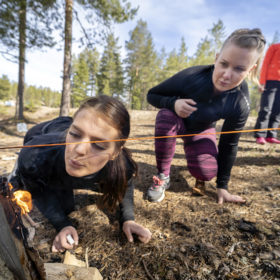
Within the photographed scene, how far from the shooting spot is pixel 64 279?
938mm

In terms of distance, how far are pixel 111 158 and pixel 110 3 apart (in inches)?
311

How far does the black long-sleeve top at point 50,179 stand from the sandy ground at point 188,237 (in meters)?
0.21

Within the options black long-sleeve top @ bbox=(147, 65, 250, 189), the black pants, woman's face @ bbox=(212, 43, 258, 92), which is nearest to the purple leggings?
black long-sleeve top @ bbox=(147, 65, 250, 189)

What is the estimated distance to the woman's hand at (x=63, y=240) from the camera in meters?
1.49

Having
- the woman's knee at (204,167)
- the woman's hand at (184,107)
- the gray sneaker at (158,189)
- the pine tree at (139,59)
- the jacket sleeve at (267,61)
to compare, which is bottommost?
the gray sneaker at (158,189)

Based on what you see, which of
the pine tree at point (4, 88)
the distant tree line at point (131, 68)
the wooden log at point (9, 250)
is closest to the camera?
the wooden log at point (9, 250)

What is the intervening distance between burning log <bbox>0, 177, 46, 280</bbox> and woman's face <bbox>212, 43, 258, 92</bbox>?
208 cm

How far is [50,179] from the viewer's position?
1.78m

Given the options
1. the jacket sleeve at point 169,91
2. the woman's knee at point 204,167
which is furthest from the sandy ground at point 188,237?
the jacket sleeve at point 169,91

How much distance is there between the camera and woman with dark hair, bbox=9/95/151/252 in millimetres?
1455

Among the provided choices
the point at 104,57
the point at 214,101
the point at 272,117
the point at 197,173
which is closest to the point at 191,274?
the point at 197,173

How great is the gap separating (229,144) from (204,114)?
0.49m

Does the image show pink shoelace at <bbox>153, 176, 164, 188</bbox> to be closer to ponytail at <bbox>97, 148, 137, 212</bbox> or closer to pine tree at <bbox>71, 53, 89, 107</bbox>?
ponytail at <bbox>97, 148, 137, 212</bbox>

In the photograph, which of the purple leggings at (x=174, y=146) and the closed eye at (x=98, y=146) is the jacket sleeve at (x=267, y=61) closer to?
the purple leggings at (x=174, y=146)
